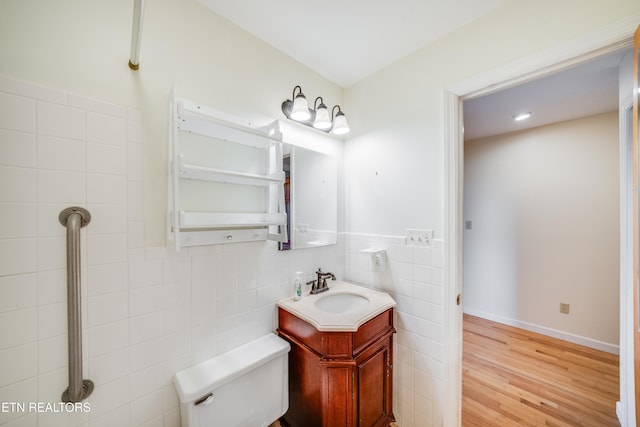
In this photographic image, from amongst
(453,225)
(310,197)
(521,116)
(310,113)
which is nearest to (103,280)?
(310,197)

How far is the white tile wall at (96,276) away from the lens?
0.75m

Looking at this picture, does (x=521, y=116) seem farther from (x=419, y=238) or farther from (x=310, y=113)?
(x=310, y=113)

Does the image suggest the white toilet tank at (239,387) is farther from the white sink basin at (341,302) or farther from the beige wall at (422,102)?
the beige wall at (422,102)

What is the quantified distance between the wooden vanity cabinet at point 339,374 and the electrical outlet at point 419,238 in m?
0.47

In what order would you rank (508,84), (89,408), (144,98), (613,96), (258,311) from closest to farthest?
(89,408) < (144,98) < (508,84) < (258,311) < (613,96)

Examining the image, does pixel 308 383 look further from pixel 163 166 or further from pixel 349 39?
pixel 349 39

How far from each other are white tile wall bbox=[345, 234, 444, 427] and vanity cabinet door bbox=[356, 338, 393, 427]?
126 mm

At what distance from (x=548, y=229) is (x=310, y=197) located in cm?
280

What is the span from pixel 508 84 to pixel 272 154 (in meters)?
1.32

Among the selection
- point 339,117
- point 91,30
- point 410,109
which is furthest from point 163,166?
point 410,109

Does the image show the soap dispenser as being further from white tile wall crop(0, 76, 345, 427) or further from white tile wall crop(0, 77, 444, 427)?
white tile wall crop(0, 76, 345, 427)

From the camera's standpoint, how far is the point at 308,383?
126 cm

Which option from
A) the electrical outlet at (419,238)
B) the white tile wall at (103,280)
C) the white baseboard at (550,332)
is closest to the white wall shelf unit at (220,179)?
the white tile wall at (103,280)

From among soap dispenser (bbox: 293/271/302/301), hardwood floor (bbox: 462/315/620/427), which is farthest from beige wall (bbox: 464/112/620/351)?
soap dispenser (bbox: 293/271/302/301)
